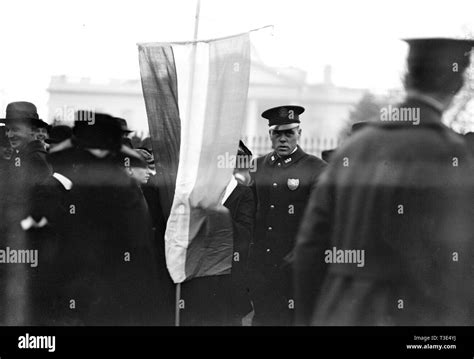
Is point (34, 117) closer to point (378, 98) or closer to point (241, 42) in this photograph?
point (241, 42)

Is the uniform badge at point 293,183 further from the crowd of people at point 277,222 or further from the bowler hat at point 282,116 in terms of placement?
the bowler hat at point 282,116

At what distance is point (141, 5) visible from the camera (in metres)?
3.87

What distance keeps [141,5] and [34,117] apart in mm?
692

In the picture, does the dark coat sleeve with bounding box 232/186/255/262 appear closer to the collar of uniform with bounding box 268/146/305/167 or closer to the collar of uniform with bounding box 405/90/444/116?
the collar of uniform with bounding box 268/146/305/167

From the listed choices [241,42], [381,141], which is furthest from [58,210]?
[381,141]

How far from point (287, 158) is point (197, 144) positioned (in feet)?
1.35

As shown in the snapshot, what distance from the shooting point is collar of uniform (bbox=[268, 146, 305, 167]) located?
3.89 m

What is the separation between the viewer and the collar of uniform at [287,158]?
12.8ft

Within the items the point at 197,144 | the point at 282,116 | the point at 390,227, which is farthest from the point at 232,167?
the point at 390,227

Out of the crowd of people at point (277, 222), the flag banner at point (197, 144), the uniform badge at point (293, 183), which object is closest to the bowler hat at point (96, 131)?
the crowd of people at point (277, 222)

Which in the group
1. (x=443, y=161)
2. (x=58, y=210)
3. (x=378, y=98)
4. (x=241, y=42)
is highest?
(x=241, y=42)

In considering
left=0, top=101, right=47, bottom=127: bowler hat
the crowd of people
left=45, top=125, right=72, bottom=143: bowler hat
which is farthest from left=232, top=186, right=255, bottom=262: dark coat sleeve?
left=0, top=101, right=47, bottom=127: bowler hat

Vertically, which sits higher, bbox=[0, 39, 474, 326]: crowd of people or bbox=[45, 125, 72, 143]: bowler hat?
bbox=[45, 125, 72, 143]: bowler hat
